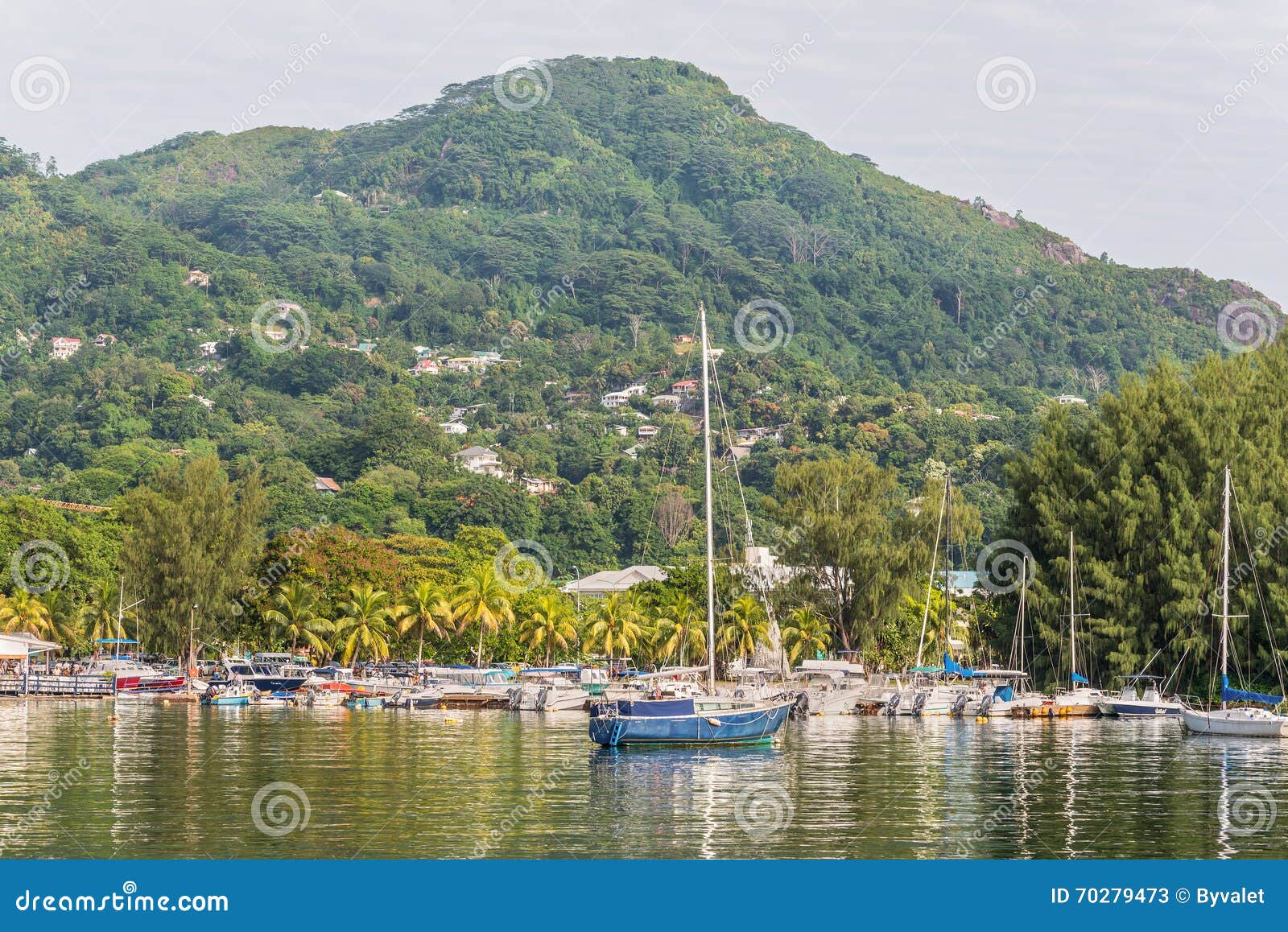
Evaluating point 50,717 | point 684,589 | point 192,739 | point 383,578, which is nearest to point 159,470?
point 383,578

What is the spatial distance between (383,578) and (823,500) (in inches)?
1224

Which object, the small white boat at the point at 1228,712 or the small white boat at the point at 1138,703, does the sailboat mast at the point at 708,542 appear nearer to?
the small white boat at the point at 1228,712

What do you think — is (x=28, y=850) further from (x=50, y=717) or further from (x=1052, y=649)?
(x=1052, y=649)

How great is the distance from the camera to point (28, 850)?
89.2 feet

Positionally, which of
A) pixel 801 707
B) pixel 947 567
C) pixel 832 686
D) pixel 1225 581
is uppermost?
pixel 947 567

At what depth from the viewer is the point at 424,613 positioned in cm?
9494

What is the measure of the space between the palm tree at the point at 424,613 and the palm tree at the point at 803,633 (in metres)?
22.1

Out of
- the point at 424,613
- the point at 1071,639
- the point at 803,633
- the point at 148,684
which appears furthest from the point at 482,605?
the point at 1071,639

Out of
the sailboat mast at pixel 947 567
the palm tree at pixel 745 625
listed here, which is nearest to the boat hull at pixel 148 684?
the palm tree at pixel 745 625

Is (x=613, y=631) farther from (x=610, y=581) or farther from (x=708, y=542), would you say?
(x=610, y=581)

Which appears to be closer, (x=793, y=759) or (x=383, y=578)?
(x=793, y=759)

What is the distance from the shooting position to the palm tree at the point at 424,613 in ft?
311

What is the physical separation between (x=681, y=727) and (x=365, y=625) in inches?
1900

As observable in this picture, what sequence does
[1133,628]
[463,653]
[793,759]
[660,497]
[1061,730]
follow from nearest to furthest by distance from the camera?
1. [793,759]
2. [1061,730]
3. [1133,628]
4. [463,653]
5. [660,497]
